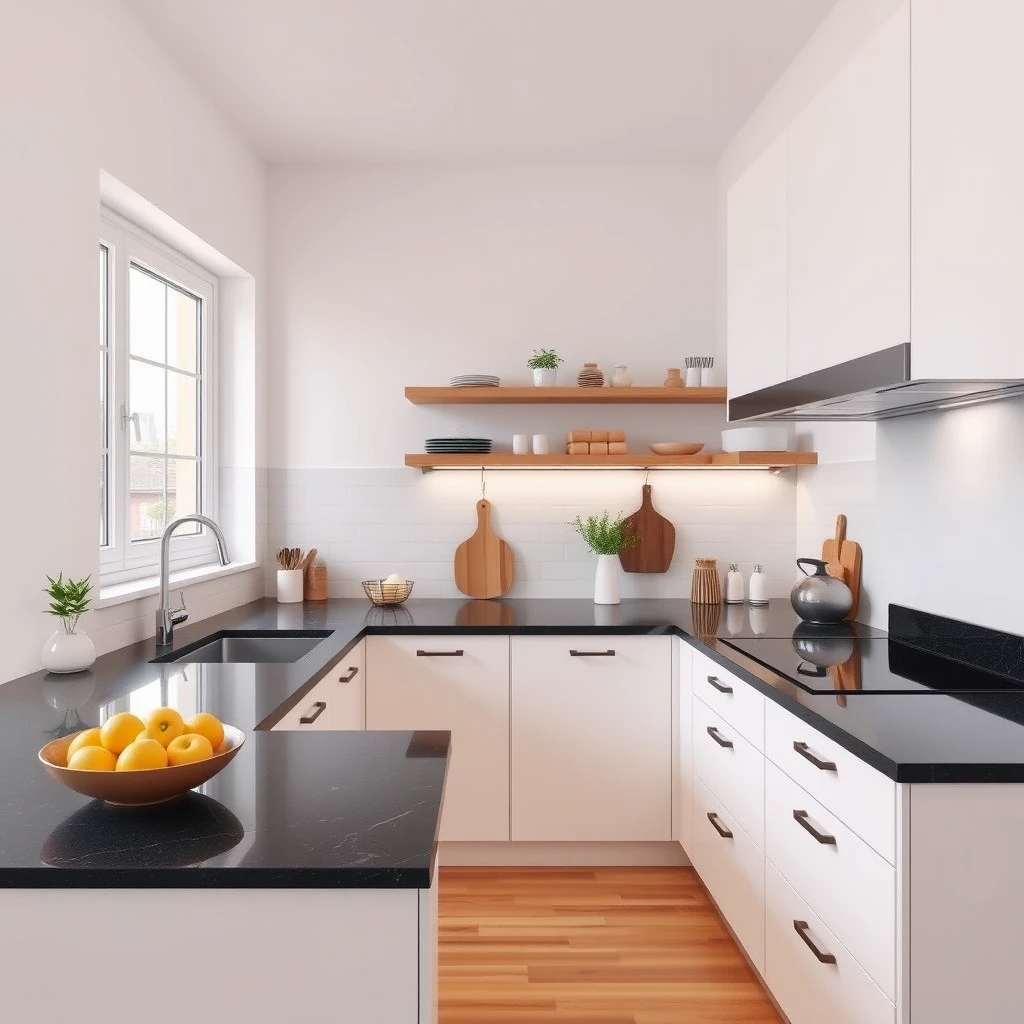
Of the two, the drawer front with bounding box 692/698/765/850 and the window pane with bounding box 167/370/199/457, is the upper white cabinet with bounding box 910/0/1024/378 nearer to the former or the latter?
the drawer front with bounding box 692/698/765/850

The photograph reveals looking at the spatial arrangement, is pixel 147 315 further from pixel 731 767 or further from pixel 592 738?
pixel 731 767

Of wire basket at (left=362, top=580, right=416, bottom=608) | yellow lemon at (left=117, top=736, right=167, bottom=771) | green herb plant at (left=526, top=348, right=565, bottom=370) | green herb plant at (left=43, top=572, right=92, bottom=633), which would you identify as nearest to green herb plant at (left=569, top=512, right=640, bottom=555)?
green herb plant at (left=526, top=348, right=565, bottom=370)

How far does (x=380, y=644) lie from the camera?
3.13m

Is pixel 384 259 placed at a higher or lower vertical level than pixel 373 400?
higher

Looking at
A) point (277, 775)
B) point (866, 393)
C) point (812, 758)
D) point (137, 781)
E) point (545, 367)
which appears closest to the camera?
point (137, 781)

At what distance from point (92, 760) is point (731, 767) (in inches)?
70.5

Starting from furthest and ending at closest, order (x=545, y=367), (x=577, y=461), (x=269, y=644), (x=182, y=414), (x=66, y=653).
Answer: (x=545, y=367), (x=577, y=461), (x=182, y=414), (x=269, y=644), (x=66, y=653)

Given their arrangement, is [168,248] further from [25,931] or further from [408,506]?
[25,931]

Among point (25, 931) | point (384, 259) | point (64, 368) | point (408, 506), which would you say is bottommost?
point (25, 931)

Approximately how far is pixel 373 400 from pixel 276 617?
42.6 inches

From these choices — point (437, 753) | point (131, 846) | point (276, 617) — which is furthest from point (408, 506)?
point (131, 846)

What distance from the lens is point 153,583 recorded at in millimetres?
2910

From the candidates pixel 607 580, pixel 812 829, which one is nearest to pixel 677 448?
pixel 607 580

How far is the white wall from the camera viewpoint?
209 cm
